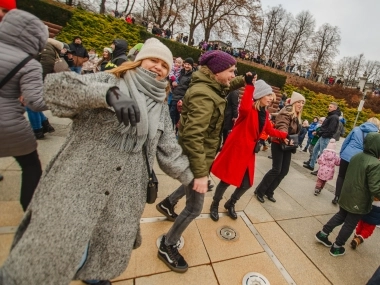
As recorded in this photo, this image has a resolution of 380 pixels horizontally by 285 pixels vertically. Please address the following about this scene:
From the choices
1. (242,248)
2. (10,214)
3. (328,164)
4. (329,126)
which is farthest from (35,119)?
(329,126)

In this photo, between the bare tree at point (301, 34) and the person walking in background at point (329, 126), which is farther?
the bare tree at point (301, 34)

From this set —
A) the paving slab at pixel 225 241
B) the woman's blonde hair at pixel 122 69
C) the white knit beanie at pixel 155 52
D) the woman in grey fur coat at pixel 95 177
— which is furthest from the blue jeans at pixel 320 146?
the woman's blonde hair at pixel 122 69

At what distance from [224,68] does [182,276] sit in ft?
6.50

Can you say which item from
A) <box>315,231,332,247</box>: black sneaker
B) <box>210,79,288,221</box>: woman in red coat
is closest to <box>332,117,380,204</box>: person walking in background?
<box>315,231,332,247</box>: black sneaker

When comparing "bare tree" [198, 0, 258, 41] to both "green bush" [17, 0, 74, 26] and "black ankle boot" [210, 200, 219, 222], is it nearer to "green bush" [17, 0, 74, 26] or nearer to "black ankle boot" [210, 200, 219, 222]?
"green bush" [17, 0, 74, 26]

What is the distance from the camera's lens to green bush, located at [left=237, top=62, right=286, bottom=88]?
19.7 m

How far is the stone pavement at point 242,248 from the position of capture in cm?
211

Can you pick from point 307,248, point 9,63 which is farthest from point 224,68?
point 307,248

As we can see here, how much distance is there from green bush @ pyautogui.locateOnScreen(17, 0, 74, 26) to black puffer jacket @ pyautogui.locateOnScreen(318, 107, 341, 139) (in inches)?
651

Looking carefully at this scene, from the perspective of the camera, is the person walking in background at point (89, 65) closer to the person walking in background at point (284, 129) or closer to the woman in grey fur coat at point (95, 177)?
the person walking in background at point (284, 129)

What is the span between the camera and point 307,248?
2.85 m

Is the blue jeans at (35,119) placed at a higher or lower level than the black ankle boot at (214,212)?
higher

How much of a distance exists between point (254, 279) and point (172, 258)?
0.86 m

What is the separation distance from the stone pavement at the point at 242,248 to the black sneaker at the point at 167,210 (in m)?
0.09
